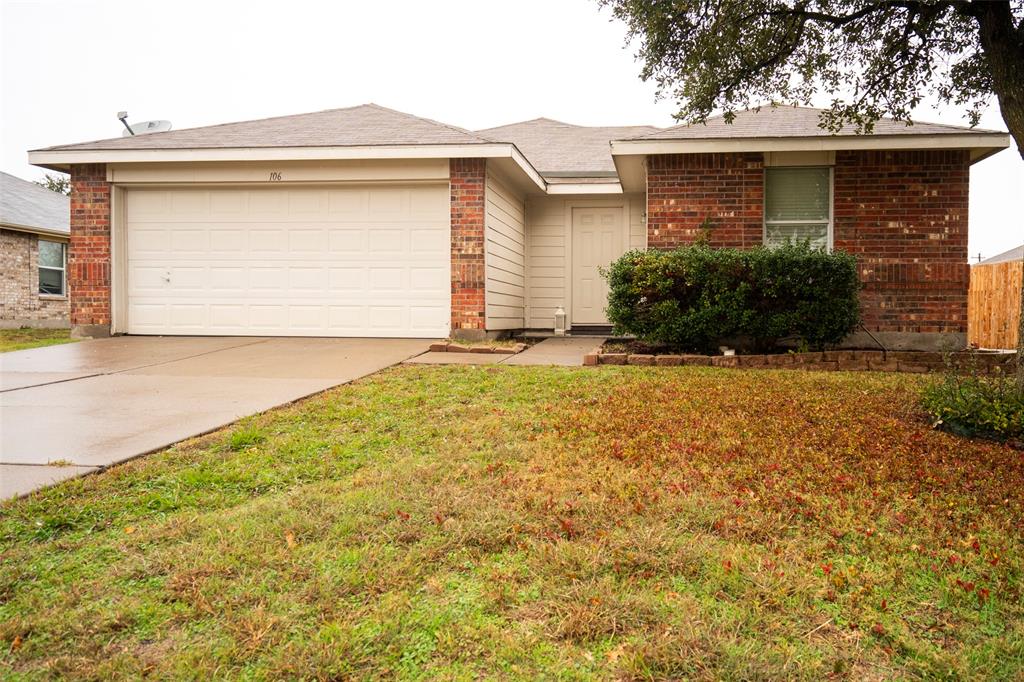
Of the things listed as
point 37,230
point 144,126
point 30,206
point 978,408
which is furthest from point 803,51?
point 30,206

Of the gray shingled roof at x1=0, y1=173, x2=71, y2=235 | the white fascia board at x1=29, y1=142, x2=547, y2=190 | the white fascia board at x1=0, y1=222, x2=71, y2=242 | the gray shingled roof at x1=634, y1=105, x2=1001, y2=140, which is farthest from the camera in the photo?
the gray shingled roof at x1=0, y1=173, x2=71, y2=235

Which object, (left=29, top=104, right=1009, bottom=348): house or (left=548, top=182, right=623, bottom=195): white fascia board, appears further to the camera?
(left=548, top=182, right=623, bottom=195): white fascia board

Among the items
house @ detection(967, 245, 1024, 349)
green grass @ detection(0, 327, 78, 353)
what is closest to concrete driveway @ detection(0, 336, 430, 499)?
green grass @ detection(0, 327, 78, 353)

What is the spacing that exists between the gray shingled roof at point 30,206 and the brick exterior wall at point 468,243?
38.4 ft

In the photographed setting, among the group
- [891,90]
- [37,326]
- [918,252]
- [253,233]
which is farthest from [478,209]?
[37,326]

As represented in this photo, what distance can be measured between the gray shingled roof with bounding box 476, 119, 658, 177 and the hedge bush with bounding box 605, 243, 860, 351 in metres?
5.18

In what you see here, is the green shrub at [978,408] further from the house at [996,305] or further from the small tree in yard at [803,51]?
the house at [996,305]

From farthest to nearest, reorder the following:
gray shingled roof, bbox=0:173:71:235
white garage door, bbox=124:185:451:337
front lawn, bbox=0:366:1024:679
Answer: gray shingled roof, bbox=0:173:71:235, white garage door, bbox=124:185:451:337, front lawn, bbox=0:366:1024:679

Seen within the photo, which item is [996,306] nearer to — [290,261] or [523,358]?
[523,358]

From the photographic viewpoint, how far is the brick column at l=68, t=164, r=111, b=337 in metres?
10.7

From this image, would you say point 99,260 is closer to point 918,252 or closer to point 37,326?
point 37,326

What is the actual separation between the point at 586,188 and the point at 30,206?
1633cm

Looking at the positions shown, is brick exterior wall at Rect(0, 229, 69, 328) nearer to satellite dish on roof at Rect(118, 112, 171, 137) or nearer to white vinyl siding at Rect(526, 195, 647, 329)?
satellite dish on roof at Rect(118, 112, 171, 137)

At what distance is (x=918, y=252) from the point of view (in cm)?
949
